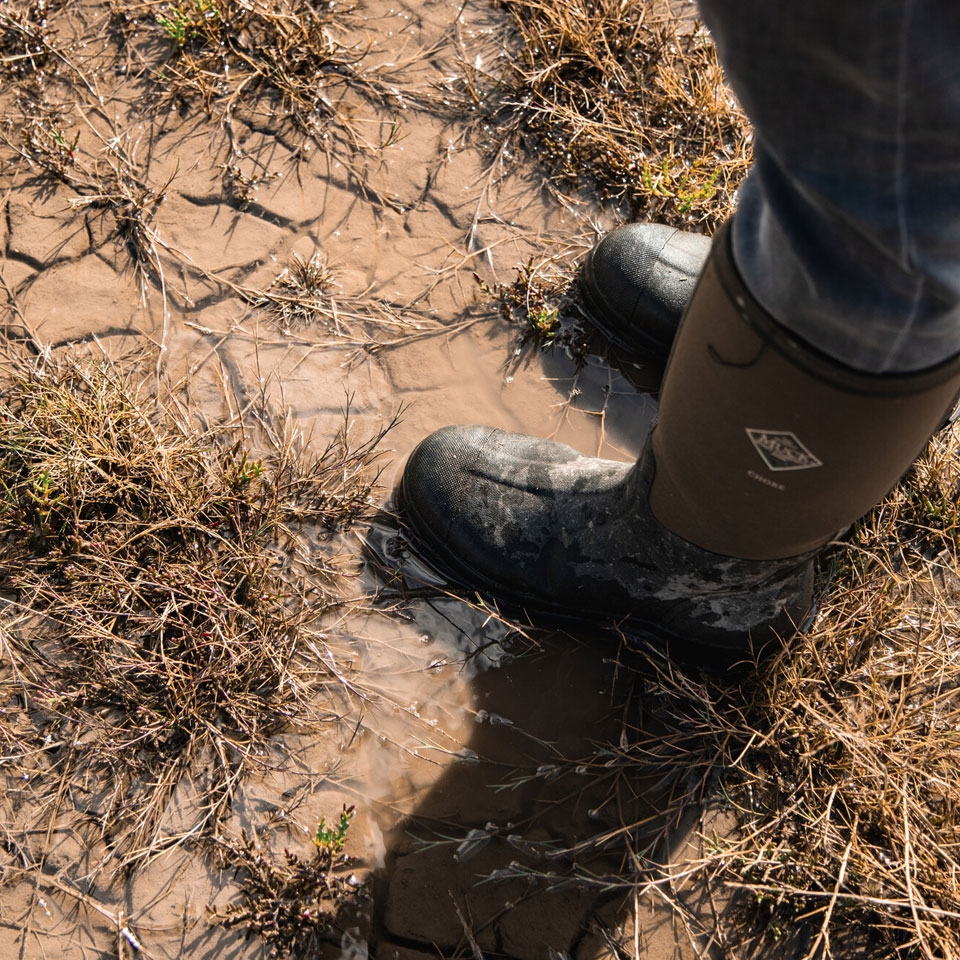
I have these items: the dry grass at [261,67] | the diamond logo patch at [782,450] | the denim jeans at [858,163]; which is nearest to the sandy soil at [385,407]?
the dry grass at [261,67]

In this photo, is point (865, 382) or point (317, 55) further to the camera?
A: point (317, 55)

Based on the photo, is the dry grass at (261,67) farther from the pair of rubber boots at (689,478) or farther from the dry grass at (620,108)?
the pair of rubber boots at (689,478)

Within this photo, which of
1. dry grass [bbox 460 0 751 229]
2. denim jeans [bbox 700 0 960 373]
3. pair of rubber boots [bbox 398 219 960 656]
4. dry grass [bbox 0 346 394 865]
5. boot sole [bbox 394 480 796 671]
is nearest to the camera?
denim jeans [bbox 700 0 960 373]

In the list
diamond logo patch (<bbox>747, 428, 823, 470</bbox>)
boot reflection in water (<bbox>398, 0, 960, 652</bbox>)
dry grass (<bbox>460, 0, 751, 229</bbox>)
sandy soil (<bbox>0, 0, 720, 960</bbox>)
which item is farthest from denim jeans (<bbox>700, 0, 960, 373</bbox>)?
dry grass (<bbox>460, 0, 751, 229</bbox>)

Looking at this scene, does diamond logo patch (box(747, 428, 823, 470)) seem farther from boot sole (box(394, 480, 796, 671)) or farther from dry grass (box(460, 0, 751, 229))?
dry grass (box(460, 0, 751, 229))

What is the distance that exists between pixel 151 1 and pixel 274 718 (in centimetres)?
240

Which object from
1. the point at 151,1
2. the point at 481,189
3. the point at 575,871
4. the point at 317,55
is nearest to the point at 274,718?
the point at 575,871

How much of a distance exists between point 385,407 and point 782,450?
1269 millimetres

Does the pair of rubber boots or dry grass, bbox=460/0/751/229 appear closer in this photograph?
the pair of rubber boots

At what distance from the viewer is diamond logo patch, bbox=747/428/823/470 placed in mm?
1299

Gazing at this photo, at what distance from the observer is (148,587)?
2002 mm

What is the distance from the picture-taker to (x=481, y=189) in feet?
8.74

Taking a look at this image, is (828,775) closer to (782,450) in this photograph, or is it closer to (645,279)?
(782,450)

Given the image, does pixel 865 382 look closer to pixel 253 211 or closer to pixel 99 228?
pixel 253 211
